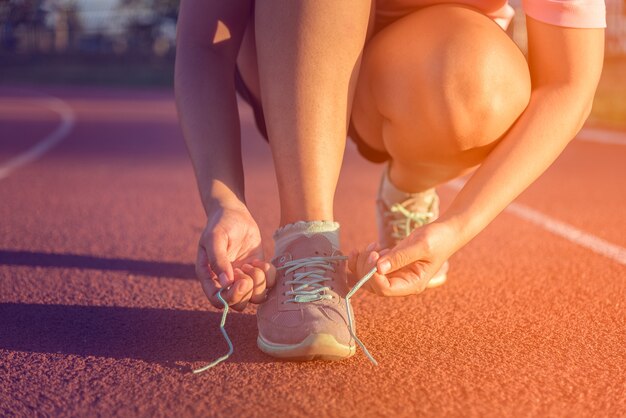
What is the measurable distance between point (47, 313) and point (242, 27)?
983 mm

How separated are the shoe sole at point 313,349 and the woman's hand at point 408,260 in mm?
152

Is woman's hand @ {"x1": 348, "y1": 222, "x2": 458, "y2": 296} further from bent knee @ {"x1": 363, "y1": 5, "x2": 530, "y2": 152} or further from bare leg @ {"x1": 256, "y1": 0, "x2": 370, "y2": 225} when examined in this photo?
bent knee @ {"x1": 363, "y1": 5, "x2": 530, "y2": 152}

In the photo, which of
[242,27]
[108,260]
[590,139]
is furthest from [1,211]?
[590,139]

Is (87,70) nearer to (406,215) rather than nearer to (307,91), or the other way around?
(406,215)

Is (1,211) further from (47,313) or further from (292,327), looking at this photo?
(292,327)

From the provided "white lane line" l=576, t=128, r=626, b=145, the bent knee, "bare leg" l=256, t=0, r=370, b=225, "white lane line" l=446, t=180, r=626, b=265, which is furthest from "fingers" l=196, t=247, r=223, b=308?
"white lane line" l=576, t=128, r=626, b=145

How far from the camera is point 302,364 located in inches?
77.8

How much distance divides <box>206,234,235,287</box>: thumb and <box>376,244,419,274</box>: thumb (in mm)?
330

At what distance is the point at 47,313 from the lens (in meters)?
2.41

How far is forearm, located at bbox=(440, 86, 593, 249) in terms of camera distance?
2.01 meters

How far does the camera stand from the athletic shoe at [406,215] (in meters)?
2.75

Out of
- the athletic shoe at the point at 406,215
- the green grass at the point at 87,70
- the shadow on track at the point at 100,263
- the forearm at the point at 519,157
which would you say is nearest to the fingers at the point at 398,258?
the forearm at the point at 519,157

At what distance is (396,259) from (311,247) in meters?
0.26

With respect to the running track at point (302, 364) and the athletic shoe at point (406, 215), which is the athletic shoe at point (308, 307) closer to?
the running track at point (302, 364)
